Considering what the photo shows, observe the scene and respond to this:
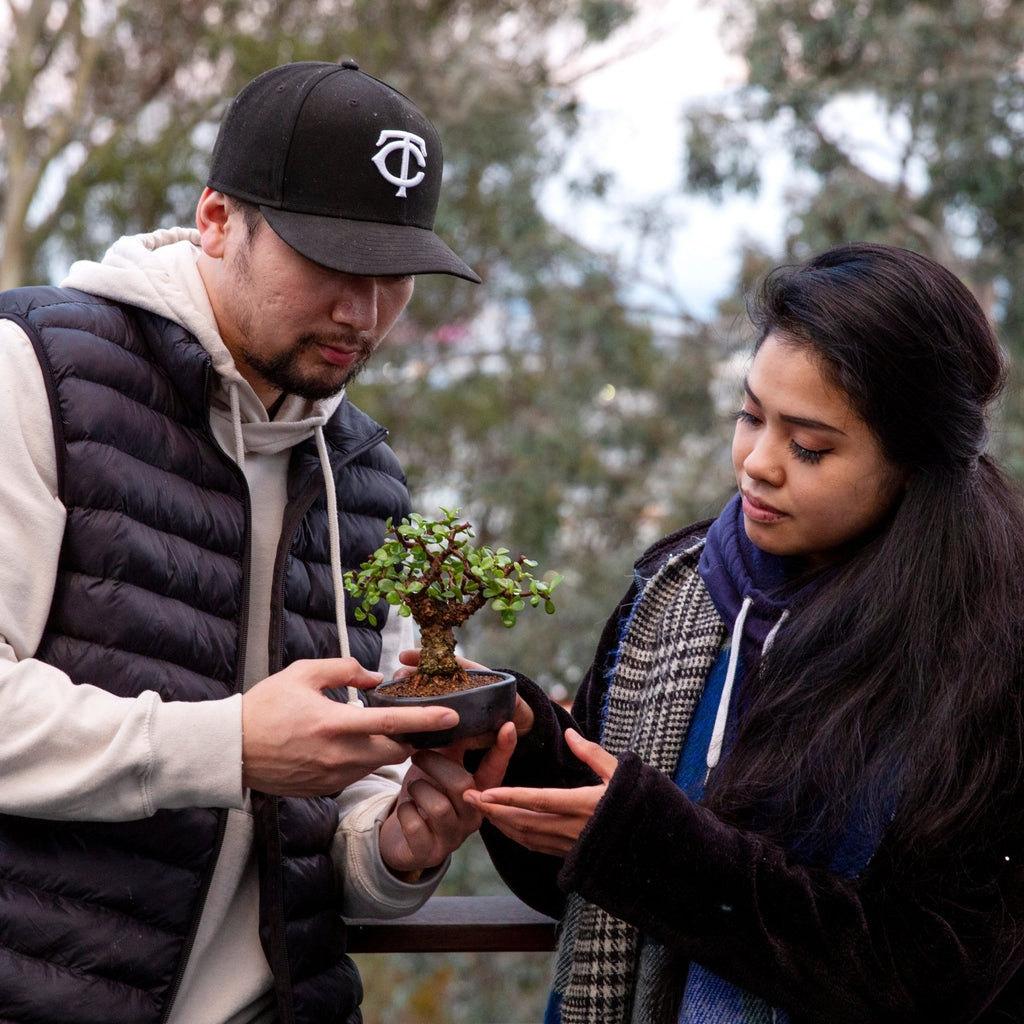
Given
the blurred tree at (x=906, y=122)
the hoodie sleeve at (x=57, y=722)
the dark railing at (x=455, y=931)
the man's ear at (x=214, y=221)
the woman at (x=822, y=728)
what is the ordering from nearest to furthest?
the hoodie sleeve at (x=57, y=722) < the woman at (x=822, y=728) < the man's ear at (x=214, y=221) < the dark railing at (x=455, y=931) < the blurred tree at (x=906, y=122)

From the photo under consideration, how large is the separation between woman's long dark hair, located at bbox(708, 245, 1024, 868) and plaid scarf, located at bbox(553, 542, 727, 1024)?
0.40 feet

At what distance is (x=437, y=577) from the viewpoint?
1.97m

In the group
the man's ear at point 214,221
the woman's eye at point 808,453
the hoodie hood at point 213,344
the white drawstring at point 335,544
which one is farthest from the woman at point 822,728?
Answer: the man's ear at point 214,221

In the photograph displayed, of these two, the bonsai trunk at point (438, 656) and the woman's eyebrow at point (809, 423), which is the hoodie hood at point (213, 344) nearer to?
the bonsai trunk at point (438, 656)

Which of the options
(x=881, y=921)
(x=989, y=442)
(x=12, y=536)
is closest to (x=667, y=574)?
(x=989, y=442)

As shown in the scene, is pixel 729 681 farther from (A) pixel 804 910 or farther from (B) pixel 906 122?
(B) pixel 906 122

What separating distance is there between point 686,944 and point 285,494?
A: 35.9 inches

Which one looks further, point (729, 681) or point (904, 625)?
point (729, 681)

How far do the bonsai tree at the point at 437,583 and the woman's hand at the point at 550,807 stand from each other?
0.60ft

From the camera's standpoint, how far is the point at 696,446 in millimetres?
6582

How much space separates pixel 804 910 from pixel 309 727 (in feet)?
2.32

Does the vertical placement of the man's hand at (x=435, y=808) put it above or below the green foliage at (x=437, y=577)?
below

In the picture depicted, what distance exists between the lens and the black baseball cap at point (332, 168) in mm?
1957

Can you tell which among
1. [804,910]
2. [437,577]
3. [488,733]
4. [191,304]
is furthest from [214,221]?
[804,910]
